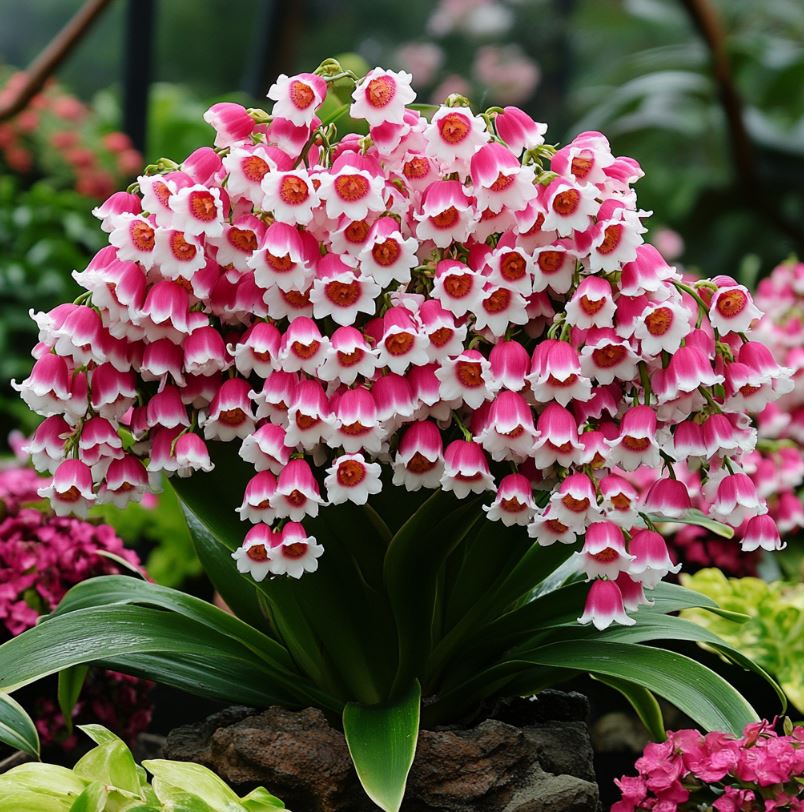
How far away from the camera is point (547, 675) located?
1.54 metres

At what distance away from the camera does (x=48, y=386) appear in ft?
4.14

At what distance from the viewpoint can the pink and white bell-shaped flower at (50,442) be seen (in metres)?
1.34

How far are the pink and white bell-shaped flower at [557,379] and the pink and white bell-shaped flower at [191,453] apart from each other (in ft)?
1.21

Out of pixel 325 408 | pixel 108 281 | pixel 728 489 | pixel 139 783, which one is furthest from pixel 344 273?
Answer: pixel 139 783

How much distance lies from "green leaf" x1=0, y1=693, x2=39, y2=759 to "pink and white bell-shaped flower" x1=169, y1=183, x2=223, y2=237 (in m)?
0.64

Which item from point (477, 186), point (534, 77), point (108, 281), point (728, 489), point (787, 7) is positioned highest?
point (477, 186)

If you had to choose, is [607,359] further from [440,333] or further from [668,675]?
[668,675]

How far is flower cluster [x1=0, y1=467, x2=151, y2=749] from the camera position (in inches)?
69.2

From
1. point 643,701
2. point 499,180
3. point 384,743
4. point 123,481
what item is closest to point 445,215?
point 499,180

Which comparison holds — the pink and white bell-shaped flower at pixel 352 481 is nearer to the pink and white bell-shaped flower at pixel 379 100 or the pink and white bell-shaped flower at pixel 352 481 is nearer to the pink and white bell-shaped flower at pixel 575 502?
the pink and white bell-shaped flower at pixel 575 502

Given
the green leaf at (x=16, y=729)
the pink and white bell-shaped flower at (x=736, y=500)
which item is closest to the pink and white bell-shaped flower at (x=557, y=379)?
the pink and white bell-shaped flower at (x=736, y=500)

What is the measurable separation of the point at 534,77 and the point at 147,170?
25.4ft

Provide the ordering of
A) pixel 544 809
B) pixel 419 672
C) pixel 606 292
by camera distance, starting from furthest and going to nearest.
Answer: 1. pixel 419 672
2. pixel 544 809
3. pixel 606 292

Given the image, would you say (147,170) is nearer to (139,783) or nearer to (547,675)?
(139,783)
